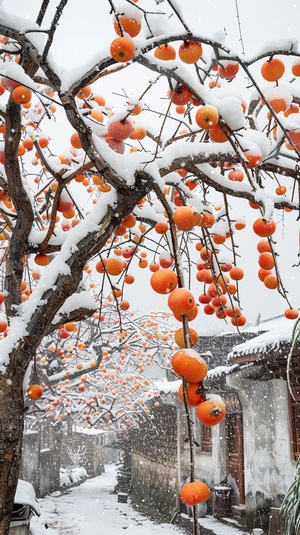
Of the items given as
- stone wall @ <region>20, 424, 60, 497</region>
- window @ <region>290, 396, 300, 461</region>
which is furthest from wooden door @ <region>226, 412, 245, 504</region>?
stone wall @ <region>20, 424, 60, 497</region>

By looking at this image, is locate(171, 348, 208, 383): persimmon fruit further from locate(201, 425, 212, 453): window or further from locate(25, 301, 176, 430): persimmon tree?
locate(201, 425, 212, 453): window

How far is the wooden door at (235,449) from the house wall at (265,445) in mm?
1536

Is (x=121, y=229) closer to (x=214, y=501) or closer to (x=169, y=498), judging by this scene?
(x=214, y=501)

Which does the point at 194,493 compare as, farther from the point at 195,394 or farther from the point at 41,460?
the point at 41,460

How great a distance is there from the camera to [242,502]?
11.4m

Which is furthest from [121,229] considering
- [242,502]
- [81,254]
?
[242,502]

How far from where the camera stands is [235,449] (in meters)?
12.3

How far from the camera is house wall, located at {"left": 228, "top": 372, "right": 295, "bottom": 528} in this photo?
9117 millimetres

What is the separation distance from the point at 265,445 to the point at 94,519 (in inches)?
319

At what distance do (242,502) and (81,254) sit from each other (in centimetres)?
1091

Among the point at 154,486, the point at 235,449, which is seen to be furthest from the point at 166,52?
the point at 154,486

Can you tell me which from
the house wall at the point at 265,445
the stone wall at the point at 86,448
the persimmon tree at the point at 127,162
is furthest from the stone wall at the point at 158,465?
the persimmon tree at the point at 127,162

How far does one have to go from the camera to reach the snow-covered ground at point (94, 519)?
12172 millimetres

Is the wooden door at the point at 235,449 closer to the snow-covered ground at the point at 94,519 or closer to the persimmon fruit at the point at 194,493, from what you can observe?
the snow-covered ground at the point at 94,519
